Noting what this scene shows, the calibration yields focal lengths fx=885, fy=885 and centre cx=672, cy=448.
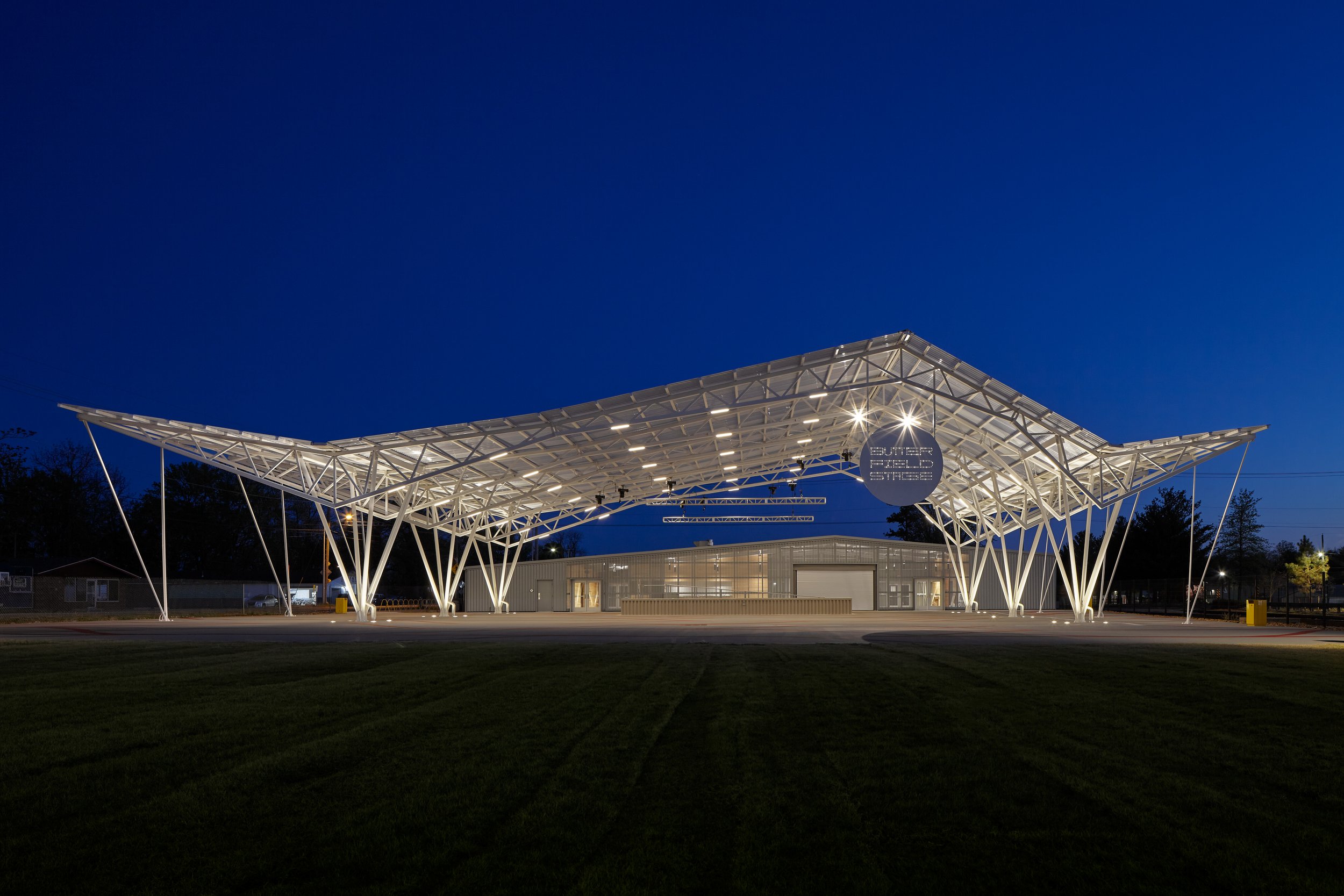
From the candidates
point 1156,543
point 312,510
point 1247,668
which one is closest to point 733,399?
point 1247,668

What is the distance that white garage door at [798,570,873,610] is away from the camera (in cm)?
6088

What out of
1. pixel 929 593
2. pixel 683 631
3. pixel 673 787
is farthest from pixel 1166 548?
pixel 673 787

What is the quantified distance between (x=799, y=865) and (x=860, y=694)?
6.66m

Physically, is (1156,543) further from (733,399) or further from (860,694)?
(860,694)

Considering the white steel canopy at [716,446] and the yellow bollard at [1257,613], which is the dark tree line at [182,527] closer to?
the white steel canopy at [716,446]

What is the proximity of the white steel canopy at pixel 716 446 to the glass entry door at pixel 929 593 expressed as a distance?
11.0 meters

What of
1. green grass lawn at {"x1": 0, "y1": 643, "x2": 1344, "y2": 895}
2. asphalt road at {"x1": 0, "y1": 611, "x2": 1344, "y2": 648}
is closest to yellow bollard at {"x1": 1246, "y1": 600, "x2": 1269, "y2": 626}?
asphalt road at {"x1": 0, "y1": 611, "x2": 1344, "y2": 648}

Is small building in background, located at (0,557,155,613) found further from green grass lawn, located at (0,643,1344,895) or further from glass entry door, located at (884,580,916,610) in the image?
glass entry door, located at (884,580,916,610)

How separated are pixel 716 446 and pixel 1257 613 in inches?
899

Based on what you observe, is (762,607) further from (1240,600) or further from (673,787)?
(673,787)

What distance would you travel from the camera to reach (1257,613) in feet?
110

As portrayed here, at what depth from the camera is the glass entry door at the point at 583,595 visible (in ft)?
207

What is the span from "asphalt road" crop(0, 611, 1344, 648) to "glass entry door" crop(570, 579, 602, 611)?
70.2 feet

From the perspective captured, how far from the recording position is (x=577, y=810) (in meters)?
5.59
